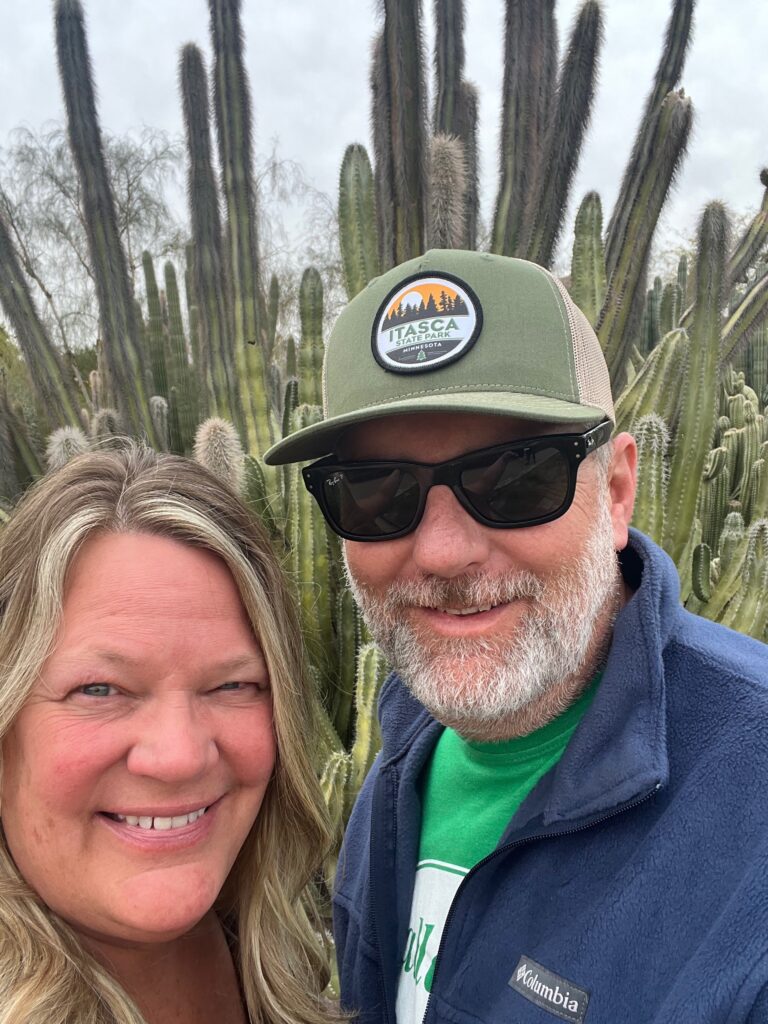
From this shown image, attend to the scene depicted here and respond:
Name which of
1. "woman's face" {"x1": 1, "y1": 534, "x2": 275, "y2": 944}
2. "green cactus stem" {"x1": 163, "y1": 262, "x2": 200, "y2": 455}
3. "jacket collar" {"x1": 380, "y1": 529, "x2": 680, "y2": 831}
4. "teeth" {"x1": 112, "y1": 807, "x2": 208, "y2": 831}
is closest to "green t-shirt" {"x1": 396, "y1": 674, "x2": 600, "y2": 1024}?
"jacket collar" {"x1": 380, "y1": 529, "x2": 680, "y2": 831}

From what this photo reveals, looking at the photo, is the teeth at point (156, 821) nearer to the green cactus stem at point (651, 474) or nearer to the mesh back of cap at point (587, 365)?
the mesh back of cap at point (587, 365)

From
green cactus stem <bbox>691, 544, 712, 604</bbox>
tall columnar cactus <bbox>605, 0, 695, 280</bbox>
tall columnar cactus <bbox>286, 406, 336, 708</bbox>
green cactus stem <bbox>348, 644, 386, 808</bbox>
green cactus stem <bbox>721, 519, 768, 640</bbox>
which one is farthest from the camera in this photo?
tall columnar cactus <bbox>605, 0, 695, 280</bbox>

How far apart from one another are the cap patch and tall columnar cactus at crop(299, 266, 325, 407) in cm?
317

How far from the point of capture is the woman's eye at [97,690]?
1.39 m

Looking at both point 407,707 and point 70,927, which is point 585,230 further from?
point 70,927

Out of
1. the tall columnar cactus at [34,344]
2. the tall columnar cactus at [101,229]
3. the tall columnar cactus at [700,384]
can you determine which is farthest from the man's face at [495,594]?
the tall columnar cactus at [34,344]

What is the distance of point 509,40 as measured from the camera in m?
5.83

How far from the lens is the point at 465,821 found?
5.56 ft

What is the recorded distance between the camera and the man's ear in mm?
1737

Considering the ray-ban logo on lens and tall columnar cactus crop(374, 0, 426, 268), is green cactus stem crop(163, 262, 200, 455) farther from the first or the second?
the ray-ban logo on lens

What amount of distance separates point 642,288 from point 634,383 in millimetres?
677

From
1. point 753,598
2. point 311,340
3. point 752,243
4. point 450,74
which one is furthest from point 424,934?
point 752,243

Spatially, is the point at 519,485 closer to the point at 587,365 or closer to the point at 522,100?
the point at 587,365

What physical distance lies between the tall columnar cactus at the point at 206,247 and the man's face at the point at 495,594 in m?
4.55
